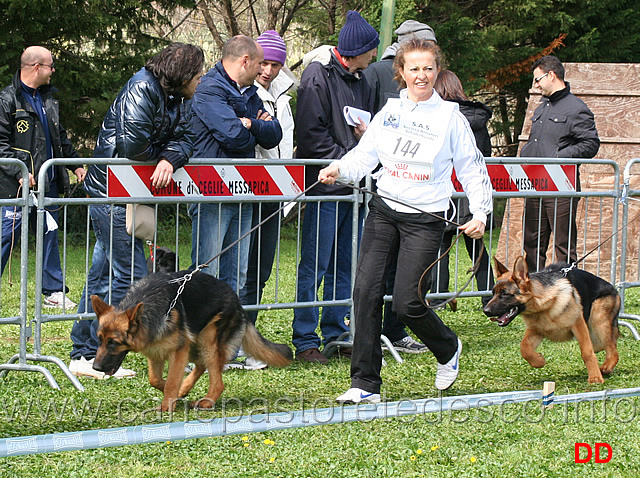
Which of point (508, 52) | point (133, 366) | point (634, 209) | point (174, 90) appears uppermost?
point (508, 52)

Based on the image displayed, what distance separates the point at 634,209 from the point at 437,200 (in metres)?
6.78

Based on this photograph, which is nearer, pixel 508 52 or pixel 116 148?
pixel 116 148

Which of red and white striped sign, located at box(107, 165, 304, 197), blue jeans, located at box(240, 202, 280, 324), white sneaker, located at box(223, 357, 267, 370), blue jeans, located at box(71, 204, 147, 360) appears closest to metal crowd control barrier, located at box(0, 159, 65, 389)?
blue jeans, located at box(71, 204, 147, 360)

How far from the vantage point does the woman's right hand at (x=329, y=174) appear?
196 inches

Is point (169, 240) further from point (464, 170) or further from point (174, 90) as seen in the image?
point (464, 170)

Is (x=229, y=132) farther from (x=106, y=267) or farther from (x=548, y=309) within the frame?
(x=548, y=309)

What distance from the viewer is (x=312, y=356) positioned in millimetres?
6371

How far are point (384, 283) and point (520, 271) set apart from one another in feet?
4.22

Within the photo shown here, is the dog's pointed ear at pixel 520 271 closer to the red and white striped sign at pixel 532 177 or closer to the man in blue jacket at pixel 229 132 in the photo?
the red and white striped sign at pixel 532 177

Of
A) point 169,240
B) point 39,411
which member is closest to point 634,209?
point 169,240

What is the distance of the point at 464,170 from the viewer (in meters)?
4.96

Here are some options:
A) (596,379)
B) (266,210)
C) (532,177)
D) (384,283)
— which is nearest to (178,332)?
(384,283)

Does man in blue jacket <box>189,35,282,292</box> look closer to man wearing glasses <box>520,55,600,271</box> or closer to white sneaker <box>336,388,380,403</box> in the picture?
white sneaker <box>336,388,380,403</box>

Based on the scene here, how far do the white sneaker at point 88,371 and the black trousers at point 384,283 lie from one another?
62.2 inches
